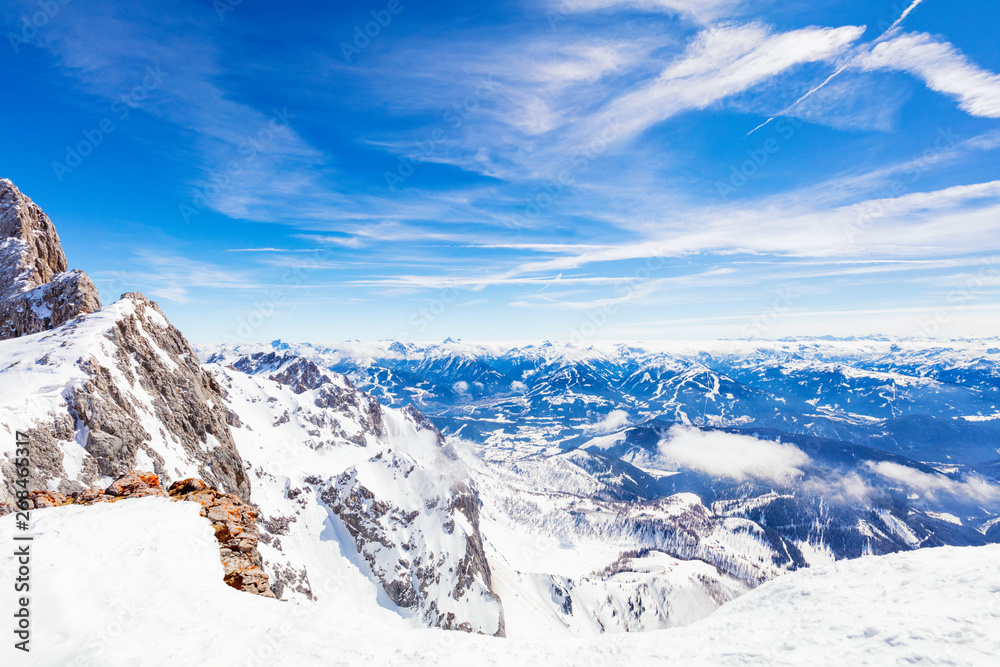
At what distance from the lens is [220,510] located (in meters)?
24.0

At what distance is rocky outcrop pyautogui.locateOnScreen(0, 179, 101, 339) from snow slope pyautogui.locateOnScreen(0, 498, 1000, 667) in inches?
2960

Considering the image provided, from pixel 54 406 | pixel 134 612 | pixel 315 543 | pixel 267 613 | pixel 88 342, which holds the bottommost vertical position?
pixel 315 543

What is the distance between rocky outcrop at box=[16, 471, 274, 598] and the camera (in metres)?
20.0

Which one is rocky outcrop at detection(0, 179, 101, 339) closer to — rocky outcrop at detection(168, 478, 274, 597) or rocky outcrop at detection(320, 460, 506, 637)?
rocky outcrop at detection(168, 478, 274, 597)

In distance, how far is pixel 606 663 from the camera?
1452 centimetres

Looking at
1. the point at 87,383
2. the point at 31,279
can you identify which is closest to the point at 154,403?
the point at 87,383

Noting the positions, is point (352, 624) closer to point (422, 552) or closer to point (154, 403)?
point (154, 403)

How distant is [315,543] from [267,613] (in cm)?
17107

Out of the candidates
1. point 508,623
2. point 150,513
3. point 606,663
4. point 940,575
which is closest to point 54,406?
point 150,513

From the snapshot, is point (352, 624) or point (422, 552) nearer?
point (352, 624)

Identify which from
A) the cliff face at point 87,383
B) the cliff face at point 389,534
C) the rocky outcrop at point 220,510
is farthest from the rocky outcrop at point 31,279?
the cliff face at point 389,534

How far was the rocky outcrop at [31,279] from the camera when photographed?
224 ft

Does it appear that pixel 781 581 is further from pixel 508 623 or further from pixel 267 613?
pixel 508 623

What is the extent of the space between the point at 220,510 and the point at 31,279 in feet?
300
